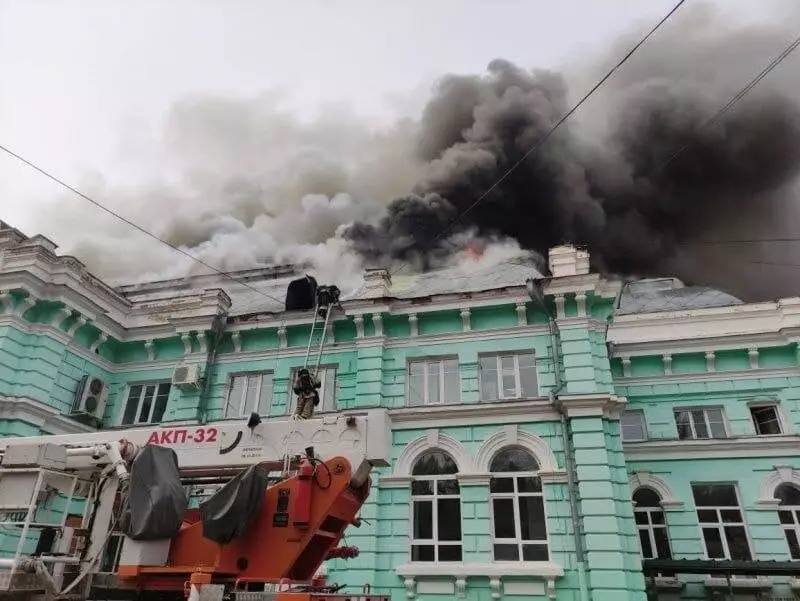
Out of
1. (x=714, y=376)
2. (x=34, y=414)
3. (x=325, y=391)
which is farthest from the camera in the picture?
(x=714, y=376)

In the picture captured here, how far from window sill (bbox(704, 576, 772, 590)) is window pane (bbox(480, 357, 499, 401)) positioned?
914cm

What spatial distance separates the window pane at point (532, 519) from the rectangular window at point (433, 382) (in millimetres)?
3282

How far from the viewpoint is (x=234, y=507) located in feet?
23.0

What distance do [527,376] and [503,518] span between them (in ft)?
12.8

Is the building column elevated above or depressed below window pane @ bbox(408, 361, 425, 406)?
below

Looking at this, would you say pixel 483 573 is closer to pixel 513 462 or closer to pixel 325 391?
pixel 513 462

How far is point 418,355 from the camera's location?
55.2ft

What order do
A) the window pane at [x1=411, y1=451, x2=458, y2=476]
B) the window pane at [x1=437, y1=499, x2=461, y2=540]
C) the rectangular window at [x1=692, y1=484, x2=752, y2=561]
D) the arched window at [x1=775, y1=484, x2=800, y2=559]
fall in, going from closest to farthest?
the window pane at [x1=437, y1=499, x2=461, y2=540] < the window pane at [x1=411, y1=451, x2=458, y2=476] < the arched window at [x1=775, y1=484, x2=800, y2=559] < the rectangular window at [x1=692, y1=484, x2=752, y2=561]

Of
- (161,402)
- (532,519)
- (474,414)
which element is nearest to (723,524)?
(532,519)

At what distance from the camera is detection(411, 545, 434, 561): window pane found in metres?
14.3

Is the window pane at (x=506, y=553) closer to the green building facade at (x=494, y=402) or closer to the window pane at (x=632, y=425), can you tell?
the green building facade at (x=494, y=402)

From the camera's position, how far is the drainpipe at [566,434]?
13234 millimetres

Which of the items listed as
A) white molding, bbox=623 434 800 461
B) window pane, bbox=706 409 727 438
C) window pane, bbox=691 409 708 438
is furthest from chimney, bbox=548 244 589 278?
window pane, bbox=706 409 727 438

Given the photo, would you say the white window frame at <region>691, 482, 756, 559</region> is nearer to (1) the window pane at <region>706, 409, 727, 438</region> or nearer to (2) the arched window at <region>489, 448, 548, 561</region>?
(1) the window pane at <region>706, 409, 727, 438</region>
